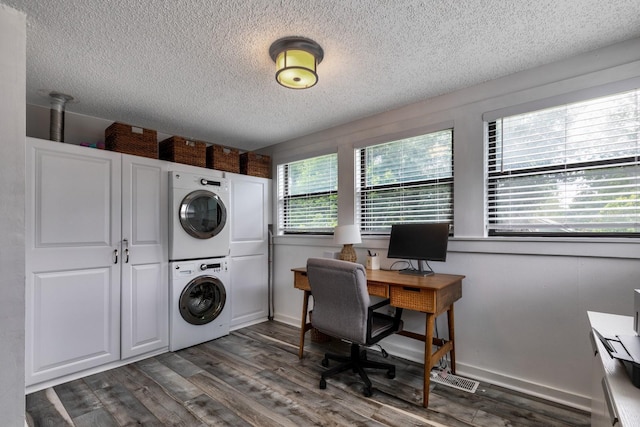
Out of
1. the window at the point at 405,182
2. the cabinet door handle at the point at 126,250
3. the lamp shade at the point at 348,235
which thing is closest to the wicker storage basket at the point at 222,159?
the cabinet door handle at the point at 126,250

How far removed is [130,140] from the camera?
9.53ft

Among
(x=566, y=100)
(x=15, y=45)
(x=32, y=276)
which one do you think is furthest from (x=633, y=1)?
(x=32, y=276)

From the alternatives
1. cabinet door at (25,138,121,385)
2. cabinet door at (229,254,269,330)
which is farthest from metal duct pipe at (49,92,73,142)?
cabinet door at (229,254,269,330)

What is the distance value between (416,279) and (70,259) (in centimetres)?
282

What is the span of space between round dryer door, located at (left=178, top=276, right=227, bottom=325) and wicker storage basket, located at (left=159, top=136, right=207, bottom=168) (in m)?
1.28

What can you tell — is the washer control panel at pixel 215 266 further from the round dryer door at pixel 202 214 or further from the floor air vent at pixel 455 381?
the floor air vent at pixel 455 381

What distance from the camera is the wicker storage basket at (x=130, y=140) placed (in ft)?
9.33

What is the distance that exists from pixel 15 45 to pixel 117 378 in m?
2.44

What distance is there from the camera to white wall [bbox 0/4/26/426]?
153cm

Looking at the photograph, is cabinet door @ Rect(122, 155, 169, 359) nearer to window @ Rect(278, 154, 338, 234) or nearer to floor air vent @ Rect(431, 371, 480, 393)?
window @ Rect(278, 154, 338, 234)

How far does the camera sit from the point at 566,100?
215 centimetres

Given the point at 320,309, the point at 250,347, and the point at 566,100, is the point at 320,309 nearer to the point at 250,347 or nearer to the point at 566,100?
the point at 250,347

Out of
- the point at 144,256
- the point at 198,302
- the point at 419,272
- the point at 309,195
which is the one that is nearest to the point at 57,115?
the point at 144,256

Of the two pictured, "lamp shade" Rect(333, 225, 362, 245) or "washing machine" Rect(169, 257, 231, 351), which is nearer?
"lamp shade" Rect(333, 225, 362, 245)
